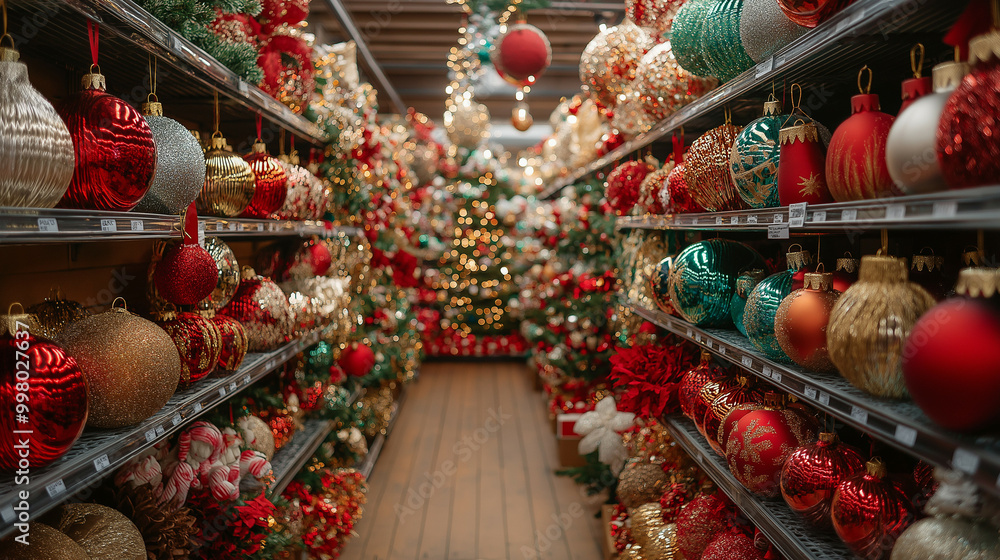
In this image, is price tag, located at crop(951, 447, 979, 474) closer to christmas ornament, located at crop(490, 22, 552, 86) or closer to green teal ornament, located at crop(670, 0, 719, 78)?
green teal ornament, located at crop(670, 0, 719, 78)

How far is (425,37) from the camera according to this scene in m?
6.07

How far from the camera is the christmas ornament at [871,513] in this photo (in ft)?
4.43

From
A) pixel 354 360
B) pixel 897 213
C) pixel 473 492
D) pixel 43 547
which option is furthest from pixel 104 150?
pixel 473 492

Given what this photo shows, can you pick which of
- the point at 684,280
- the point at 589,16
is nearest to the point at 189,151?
the point at 684,280

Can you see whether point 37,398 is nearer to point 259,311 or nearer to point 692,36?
point 259,311

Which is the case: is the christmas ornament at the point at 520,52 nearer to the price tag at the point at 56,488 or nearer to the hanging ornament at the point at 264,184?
the hanging ornament at the point at 264,184

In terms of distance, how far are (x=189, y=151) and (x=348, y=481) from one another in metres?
2.24

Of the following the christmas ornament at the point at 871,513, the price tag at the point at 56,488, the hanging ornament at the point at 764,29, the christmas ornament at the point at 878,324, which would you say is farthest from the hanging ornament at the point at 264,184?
the christmas ornament at the point at 871,513

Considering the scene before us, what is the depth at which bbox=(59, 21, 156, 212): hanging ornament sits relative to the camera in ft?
4.36

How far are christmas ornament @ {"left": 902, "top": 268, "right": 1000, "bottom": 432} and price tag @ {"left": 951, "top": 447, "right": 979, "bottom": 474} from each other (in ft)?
0.21

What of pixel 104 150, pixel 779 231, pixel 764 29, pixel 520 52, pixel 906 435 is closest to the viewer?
pixel 906 435

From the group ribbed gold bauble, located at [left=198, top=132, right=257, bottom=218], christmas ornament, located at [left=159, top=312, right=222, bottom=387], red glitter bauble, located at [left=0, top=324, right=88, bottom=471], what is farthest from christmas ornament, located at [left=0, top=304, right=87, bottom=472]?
ribbed gold bauble, located at [left=198, top=132, right=257, bottom=218]

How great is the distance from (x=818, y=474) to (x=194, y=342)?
180cm

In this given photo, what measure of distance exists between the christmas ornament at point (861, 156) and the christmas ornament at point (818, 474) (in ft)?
2.09
